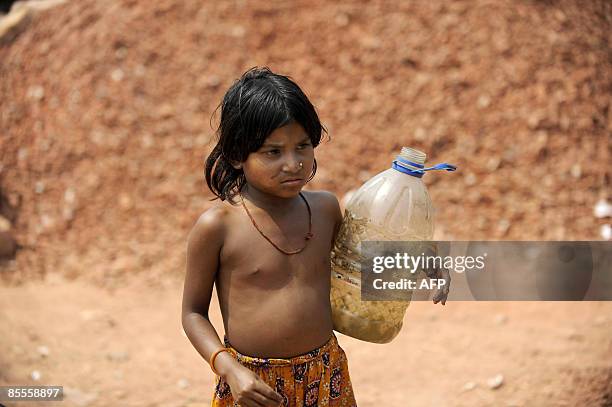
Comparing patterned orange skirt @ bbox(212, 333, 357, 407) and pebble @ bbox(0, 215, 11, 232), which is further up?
patterned orange skirt @ bbox(212, 333, 357, 407)

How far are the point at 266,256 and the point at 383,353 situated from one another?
3140mm

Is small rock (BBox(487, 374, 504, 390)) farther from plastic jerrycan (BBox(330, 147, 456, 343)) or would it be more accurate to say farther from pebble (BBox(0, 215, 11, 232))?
pebble (BBox(0, 215, 11, 232))

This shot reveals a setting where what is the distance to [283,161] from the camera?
1.75m

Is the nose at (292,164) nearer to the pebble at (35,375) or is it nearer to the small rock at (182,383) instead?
the small rock at (182,383)

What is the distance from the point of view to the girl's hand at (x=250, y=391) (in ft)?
5.52

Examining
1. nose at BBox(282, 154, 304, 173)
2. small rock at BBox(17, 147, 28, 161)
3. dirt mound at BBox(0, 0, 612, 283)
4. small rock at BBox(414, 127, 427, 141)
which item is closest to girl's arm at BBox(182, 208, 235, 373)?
nose at BBox(282, 154, 304, 173)

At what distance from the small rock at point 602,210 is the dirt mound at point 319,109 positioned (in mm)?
58

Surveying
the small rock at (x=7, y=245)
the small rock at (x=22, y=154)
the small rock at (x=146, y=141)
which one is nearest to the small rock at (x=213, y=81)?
the small rock at (x=146, y=141)

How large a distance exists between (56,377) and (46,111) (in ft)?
11.0

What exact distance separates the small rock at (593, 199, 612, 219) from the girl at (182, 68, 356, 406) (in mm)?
4544

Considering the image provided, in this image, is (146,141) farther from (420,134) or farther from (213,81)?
(420,134)

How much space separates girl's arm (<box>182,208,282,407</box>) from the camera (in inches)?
67.4

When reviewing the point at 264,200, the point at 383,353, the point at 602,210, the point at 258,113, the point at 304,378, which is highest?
the point at 258,113

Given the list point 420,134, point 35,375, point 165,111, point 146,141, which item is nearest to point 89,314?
point 35,375
